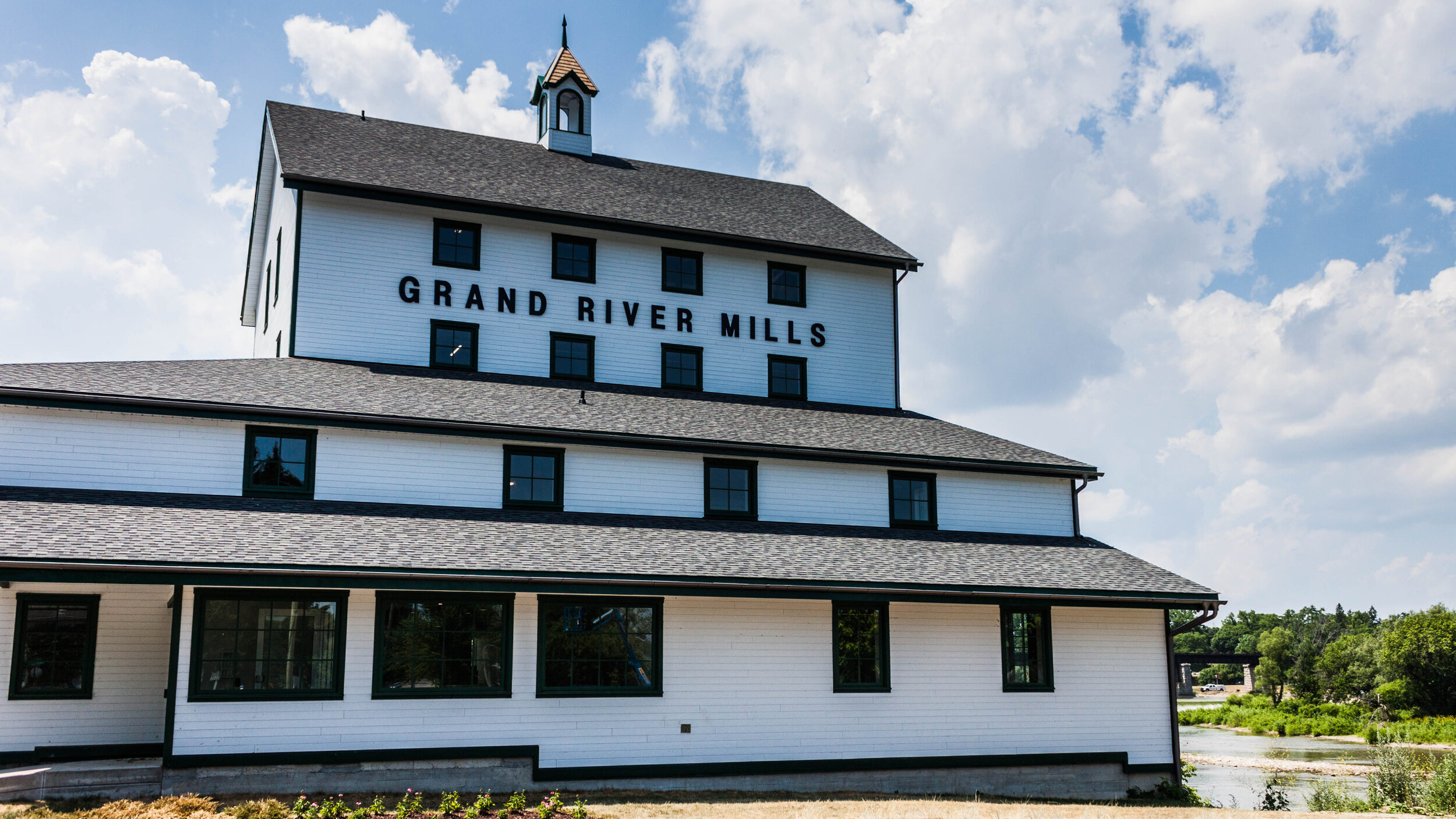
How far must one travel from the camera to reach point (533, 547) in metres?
18.3

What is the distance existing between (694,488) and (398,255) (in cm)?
873

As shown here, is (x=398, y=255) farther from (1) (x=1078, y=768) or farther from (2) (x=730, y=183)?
(1) (x=1078, y=768)

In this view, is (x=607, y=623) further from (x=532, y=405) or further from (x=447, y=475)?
(x=532, y=405)

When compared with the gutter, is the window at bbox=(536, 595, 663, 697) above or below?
below

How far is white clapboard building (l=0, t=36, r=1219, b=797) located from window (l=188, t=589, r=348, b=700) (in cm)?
5

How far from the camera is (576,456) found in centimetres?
2084

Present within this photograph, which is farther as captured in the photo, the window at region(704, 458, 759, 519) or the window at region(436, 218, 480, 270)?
the window at region(436, 218, 480, 270)

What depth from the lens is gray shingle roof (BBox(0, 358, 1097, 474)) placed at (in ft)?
61.6

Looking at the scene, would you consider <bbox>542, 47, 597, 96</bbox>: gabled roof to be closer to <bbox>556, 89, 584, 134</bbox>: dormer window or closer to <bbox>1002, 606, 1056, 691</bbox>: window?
<bbox>556, 89, 584, 134</bbox>: dormer window

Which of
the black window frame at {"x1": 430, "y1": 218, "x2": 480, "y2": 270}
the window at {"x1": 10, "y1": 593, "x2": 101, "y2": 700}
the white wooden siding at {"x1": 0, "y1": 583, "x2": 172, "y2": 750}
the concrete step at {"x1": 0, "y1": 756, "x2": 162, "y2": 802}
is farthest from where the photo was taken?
the black window frame at {"x1": 430, "y1": 218, "x2": 480, "y2": 270}

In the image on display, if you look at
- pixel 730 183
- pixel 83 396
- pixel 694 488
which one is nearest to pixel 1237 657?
pixel 730 183

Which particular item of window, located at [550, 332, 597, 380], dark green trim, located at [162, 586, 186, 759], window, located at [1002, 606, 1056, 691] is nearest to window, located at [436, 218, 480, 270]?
window, located at [550, 332, 597, 380]

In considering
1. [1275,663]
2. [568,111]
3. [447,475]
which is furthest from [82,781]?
[1275,663]

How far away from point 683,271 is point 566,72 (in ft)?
24.7
